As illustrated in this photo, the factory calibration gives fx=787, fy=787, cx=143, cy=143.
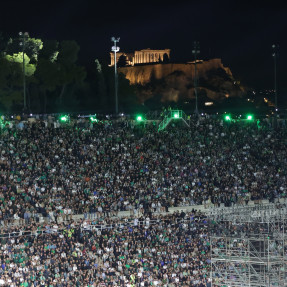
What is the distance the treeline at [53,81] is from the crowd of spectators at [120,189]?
46.7ft

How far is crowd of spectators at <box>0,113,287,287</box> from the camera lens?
3572cm

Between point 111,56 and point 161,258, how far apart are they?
394ft

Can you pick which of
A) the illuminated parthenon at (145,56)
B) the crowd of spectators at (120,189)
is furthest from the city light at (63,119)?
the illuminated parthenon at (145,56)

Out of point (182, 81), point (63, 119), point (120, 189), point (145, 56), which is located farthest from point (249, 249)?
point (145, 56)

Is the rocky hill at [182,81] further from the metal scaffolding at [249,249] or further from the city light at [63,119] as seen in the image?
the metal scaffolding at [249,249]

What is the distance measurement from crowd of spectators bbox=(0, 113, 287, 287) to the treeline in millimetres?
14245

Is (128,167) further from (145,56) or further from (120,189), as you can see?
(145,56)

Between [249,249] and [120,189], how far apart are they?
1146 centimetres

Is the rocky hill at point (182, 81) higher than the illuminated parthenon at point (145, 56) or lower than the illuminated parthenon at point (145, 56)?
lower

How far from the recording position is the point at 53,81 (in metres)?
68.0

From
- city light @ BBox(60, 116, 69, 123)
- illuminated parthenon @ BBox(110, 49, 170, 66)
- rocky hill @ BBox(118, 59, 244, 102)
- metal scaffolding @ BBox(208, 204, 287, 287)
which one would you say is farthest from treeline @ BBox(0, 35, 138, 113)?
illuminated parthenon @ BBox(110, 49, 170, 66)

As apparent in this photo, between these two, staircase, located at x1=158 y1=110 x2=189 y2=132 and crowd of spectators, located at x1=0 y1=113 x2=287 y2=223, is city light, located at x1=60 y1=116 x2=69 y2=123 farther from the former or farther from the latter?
staircase, located at x1=158 y1=110 x2=189 y2=132

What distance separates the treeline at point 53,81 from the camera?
62562mm

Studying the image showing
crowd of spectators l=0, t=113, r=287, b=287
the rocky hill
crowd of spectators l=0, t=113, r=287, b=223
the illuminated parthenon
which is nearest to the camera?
crowd of spectators l=0, t=113, r=287, b=287
